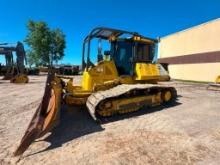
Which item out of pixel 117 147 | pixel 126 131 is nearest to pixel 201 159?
pixel 117 147

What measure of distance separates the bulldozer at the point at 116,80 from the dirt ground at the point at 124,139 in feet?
1.47

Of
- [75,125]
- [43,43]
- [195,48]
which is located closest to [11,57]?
[195,48]

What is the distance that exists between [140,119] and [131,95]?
82cm

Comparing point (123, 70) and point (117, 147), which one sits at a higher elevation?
point (123, 70)

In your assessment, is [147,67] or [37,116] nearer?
[37,116]

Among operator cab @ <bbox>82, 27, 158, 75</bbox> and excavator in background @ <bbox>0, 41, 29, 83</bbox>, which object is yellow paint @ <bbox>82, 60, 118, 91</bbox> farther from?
excavator in background @ <bbox>0, 41, 29, 83</bbox>

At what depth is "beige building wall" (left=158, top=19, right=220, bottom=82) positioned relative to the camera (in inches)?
917

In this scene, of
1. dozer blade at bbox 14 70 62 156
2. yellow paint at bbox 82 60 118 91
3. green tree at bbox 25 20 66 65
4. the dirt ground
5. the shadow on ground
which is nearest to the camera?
the dirt ground

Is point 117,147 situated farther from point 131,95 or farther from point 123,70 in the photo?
point 123,70

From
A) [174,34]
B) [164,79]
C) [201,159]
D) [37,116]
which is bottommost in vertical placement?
[201,159]

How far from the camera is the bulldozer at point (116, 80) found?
6.59 metres

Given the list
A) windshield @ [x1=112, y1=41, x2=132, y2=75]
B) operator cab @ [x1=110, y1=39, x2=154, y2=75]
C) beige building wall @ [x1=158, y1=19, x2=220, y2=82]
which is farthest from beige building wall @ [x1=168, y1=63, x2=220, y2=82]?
windshield @ [x1=112, y1=41, x2=132, y2=75]

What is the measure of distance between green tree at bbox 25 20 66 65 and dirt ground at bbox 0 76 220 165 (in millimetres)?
49462

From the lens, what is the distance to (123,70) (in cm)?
783
